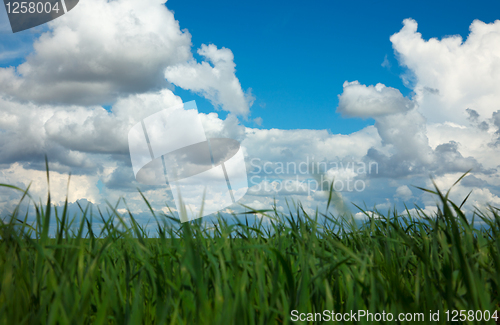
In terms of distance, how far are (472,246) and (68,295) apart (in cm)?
249

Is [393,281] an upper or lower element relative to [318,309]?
upper

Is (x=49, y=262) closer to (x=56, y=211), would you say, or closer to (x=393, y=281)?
(x=56, y=211)

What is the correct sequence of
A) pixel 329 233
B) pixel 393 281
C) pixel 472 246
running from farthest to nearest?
1. pixel 329 233
2. pixel 472 246
3. pixel 393 281

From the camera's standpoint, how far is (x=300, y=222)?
2.74m

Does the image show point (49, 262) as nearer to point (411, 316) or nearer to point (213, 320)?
point (213, 320)

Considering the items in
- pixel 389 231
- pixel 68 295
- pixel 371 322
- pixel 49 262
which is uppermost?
pixel 389 231

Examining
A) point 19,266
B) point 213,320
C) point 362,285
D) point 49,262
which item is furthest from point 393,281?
point 19,266

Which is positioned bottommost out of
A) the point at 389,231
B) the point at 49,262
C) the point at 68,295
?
the point at 68,295

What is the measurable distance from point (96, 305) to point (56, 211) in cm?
93

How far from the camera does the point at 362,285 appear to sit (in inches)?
66.2

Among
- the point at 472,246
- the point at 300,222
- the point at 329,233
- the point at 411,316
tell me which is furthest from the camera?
the point at 329,233

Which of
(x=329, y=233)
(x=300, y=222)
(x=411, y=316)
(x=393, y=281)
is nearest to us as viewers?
(x=411, y=316)

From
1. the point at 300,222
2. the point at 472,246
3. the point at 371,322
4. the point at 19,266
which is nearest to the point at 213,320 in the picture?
the point at 371,322

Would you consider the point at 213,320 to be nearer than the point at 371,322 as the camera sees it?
Yes
